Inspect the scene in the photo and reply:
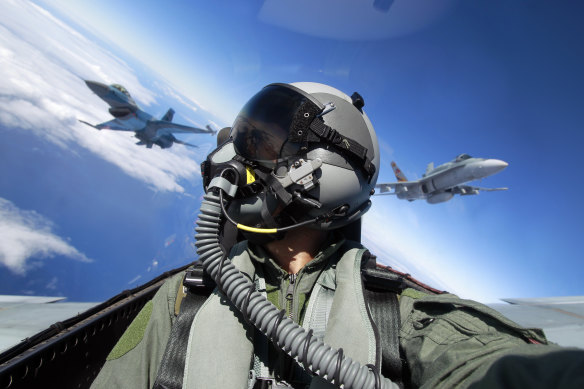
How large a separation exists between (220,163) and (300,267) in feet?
2.35

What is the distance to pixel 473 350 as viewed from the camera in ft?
2.75

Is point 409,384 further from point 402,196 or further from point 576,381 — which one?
point 402,196

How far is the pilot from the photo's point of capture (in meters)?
0.96

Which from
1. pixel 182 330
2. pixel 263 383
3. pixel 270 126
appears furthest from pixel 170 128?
pixel 263 383

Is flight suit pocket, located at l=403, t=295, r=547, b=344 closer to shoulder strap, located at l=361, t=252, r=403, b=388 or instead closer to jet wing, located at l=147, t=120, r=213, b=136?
shoulder strap, located at l=361, t=252, r=403, b=388

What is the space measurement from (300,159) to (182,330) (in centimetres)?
97

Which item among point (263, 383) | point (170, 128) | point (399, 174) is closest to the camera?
point (263, 383)

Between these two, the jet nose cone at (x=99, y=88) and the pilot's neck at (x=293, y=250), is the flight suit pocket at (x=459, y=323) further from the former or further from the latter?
the jet nose cone at (x=99, y=88)

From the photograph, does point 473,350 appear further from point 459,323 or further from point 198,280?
point 198,280

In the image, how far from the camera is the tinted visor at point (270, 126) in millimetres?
1357

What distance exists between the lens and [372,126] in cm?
160

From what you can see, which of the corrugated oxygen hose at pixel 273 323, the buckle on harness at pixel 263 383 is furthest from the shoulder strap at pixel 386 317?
the buckle on harness at pixel 263 383

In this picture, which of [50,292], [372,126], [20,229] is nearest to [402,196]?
[372,126]

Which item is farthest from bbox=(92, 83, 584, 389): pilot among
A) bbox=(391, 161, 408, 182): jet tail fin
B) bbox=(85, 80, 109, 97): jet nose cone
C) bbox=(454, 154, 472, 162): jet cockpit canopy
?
bbox=(391, 161, 408, 182): jet tail fin
